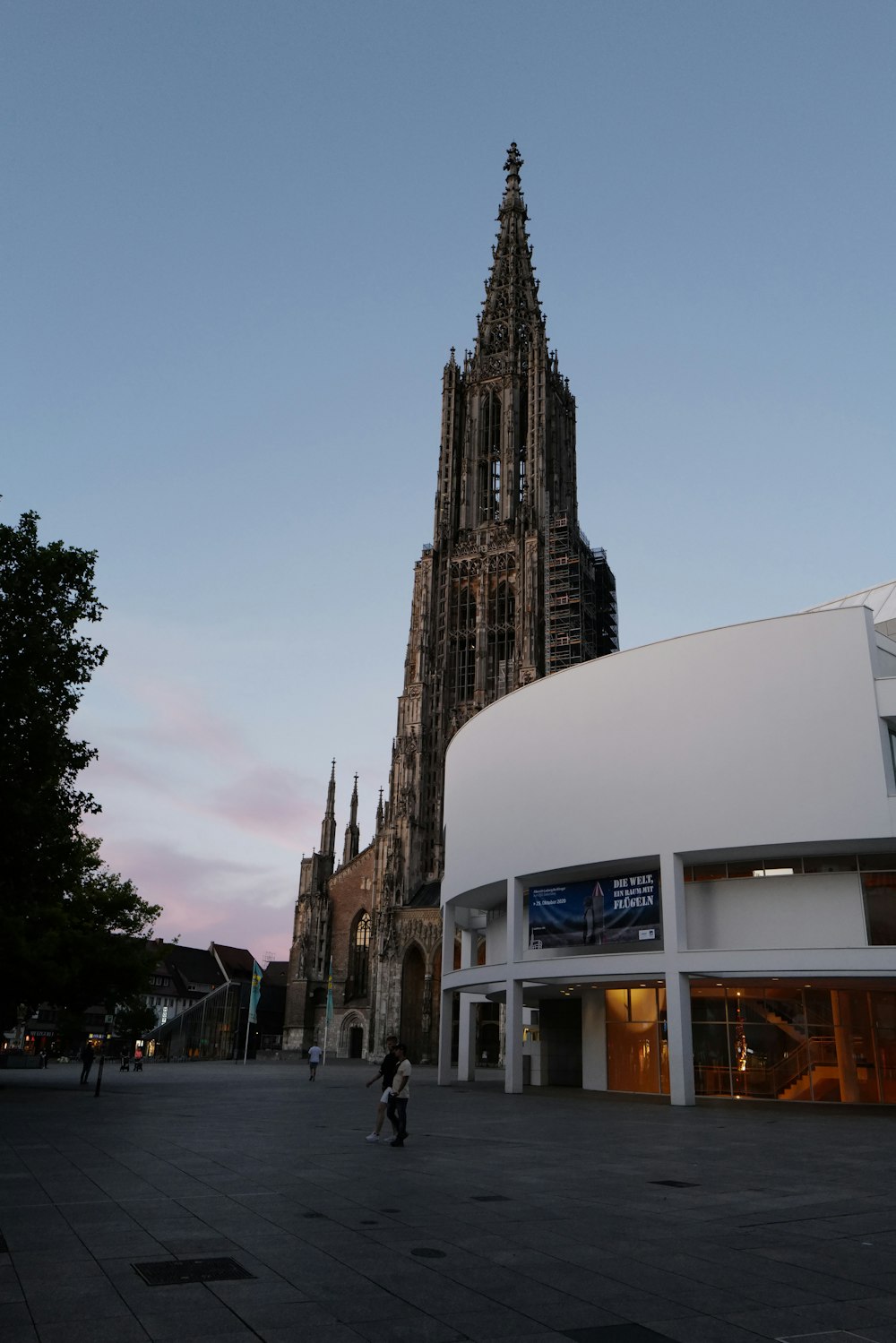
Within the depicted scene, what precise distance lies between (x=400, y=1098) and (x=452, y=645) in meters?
64.2

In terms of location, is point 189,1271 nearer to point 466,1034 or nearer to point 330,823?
point 466,1034

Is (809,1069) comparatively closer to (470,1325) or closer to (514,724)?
(514,724)

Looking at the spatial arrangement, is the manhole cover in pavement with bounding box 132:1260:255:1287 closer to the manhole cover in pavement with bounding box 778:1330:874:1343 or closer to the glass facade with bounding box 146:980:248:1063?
the manhole cover in pavement with bounding box 778:1330:874:1343

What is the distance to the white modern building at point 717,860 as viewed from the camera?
82.9 feet

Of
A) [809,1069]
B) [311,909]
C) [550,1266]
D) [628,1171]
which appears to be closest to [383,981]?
[311,909]

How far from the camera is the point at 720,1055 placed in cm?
2906

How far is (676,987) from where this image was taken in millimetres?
26219

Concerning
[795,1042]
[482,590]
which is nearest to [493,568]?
[482,590]

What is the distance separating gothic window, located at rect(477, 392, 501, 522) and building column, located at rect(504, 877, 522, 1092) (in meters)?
55.9

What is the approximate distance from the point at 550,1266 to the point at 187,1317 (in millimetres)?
2904

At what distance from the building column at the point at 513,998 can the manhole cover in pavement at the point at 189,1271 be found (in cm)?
2492

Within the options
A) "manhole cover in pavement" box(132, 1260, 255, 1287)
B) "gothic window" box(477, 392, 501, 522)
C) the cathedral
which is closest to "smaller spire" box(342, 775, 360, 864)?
the cathedral

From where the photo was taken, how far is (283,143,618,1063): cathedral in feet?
224

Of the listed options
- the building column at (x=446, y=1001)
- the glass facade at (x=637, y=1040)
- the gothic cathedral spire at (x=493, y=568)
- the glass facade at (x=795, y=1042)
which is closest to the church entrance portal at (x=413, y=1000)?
the gothic cathedral spire at (x=493, y=568)
